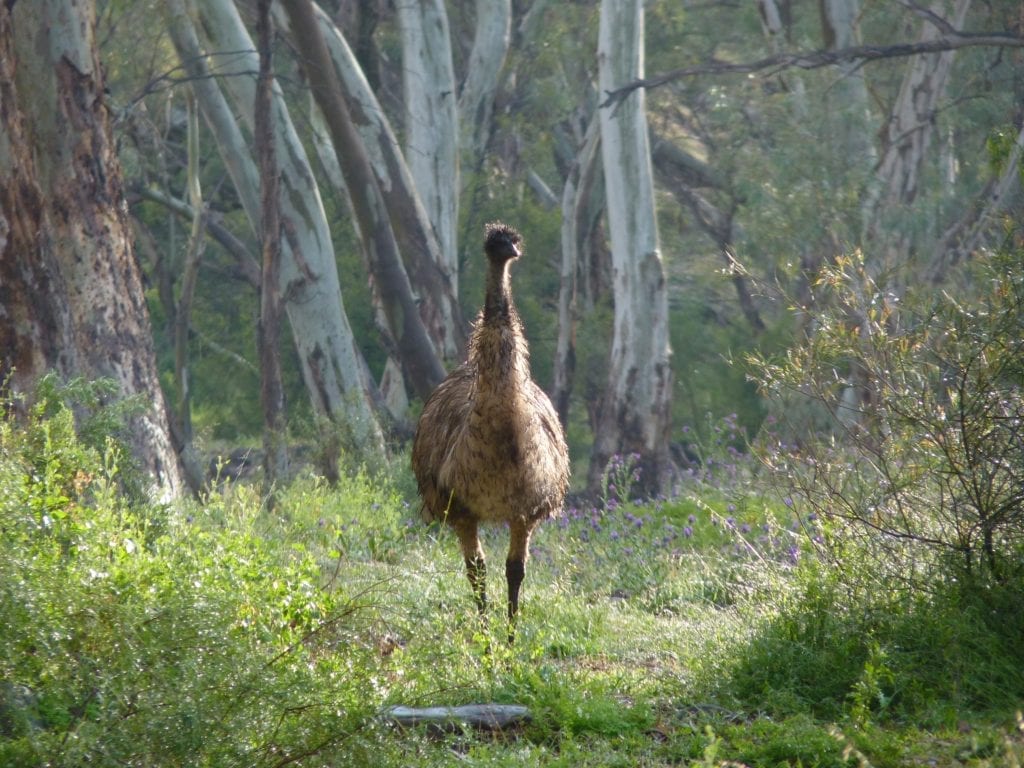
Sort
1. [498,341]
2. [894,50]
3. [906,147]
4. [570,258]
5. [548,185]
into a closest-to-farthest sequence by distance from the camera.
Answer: [498,341] < [894,50] < [906,147] < [570,258] < [548,185]

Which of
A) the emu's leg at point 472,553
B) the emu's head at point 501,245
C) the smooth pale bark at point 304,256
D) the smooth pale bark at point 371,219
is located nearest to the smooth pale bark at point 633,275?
the smooth pale bark at point 371,219

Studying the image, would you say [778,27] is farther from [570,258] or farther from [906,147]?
[570,258]

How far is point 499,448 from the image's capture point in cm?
705

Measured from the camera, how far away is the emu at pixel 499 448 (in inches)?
274

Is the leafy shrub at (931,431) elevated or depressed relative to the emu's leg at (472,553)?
elevated

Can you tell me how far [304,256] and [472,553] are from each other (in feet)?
30.6

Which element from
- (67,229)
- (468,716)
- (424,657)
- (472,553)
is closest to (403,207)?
(67,229)

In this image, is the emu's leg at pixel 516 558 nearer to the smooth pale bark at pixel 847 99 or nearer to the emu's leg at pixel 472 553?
the emu's leg at pixel 472 553

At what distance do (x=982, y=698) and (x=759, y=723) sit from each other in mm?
906

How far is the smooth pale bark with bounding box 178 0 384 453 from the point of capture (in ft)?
53.6

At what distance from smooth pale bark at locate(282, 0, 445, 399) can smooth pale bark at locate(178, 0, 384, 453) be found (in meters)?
0.55

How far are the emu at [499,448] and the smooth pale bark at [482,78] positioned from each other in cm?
1544

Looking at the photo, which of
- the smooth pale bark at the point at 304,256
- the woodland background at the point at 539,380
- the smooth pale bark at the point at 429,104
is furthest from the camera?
the smooth pale bark at the point at 429,104

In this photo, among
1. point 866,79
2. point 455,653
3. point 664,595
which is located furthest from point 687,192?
point 455,653
